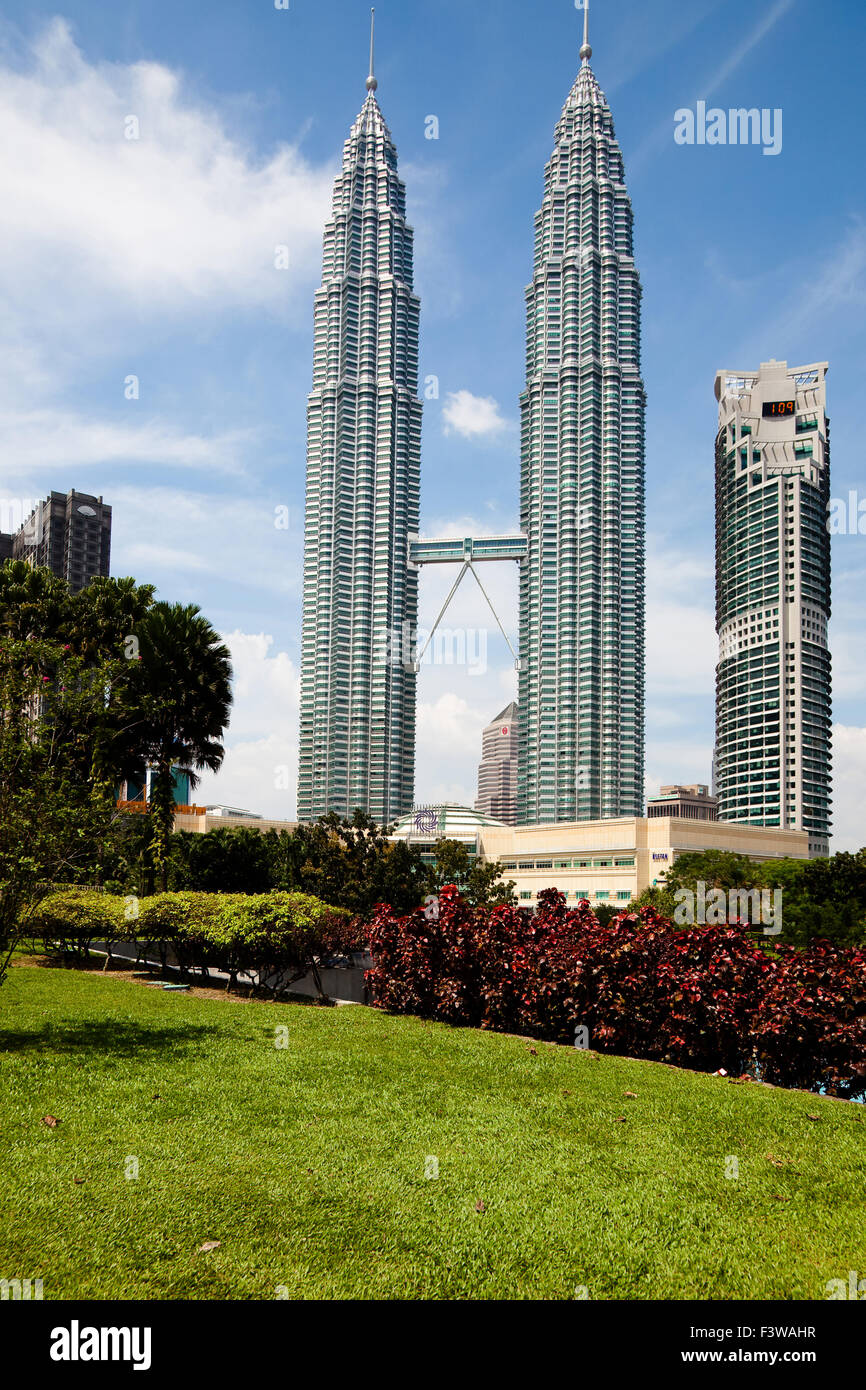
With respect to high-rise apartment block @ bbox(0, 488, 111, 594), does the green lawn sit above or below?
below

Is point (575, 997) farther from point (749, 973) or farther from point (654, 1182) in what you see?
point (654, 1182)

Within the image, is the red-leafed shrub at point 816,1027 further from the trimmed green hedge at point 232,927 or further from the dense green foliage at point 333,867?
the dense green foliage at point 333,867

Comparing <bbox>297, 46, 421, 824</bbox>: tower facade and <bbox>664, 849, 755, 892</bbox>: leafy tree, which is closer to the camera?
<bbox>664, 849, 755, 892</bbox>: leafy tree

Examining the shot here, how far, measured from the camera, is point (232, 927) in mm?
17469

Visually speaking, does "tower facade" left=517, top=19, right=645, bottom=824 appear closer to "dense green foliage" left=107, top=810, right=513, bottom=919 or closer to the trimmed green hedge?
"dense green foliage" left=107, top=810, right=513, bottom=919

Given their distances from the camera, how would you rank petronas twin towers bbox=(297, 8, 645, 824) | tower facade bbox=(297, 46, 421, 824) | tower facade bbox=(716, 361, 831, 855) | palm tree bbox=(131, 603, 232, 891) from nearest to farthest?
palm tree bbox=(131, 603, 232, 891) < tower facade bbox=(716, 361, 831, 855) < petronas twin towers bbox=(297, 8, 645, 824) < tower facade bbox=(297, 46, 421, 824)

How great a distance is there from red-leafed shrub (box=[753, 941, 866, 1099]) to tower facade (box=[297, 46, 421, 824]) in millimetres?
129223

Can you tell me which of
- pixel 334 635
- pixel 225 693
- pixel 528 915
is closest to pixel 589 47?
pixel 334 635

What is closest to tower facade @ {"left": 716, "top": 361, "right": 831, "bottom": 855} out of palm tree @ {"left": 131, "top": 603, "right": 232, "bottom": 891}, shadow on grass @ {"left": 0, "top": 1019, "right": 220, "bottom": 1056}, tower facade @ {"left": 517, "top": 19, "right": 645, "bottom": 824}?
tower facade @ {"left": 517, "top": 19, "right": 645, "bottom": 824}

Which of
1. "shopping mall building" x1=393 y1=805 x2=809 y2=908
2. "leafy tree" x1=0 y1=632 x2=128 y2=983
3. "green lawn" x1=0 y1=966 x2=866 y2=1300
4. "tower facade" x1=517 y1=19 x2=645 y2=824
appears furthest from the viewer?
"tower facade" x1=517 y1=19 x2=645 y2=824

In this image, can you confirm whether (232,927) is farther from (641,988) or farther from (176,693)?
(176,693)

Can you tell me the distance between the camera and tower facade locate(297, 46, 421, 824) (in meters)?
144

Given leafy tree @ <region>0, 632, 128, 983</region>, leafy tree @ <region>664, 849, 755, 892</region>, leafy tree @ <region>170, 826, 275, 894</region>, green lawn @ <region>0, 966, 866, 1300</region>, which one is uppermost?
leafy tree @ <region>0, 632, 128, 983</region>

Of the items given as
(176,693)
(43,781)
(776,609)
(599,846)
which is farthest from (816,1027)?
(776,609)
